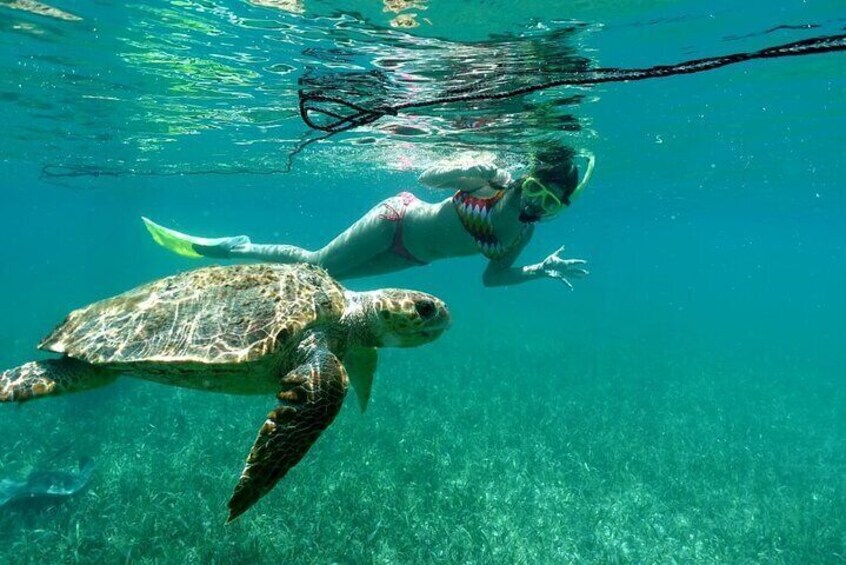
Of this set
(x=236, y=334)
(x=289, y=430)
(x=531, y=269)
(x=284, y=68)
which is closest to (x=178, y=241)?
(x=284, y=68)

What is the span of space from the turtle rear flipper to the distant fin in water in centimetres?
562

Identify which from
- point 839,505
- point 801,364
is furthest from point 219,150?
point 801,364

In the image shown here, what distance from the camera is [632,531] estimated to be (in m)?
9.34

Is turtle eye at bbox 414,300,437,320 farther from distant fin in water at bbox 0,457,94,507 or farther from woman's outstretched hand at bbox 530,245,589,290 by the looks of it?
distant fin in water at bbox 0,457,94,507

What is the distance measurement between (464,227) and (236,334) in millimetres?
4155

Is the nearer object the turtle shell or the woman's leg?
the turtle shell

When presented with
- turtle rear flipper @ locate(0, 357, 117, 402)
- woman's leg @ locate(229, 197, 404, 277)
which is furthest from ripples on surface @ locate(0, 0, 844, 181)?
turtle rear flipper @ locate(0, 357, 117, 402)

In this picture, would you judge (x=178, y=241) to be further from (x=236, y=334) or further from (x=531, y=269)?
(x=531, y=269)

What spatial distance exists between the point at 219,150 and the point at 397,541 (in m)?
20.2

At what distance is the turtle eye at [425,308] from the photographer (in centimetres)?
461

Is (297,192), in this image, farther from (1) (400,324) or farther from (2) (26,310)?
(1) (400,324)

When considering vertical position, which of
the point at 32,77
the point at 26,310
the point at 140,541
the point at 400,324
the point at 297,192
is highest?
the point at 32,77

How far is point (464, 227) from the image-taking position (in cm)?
750

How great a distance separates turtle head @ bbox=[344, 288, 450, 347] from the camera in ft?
15.2
